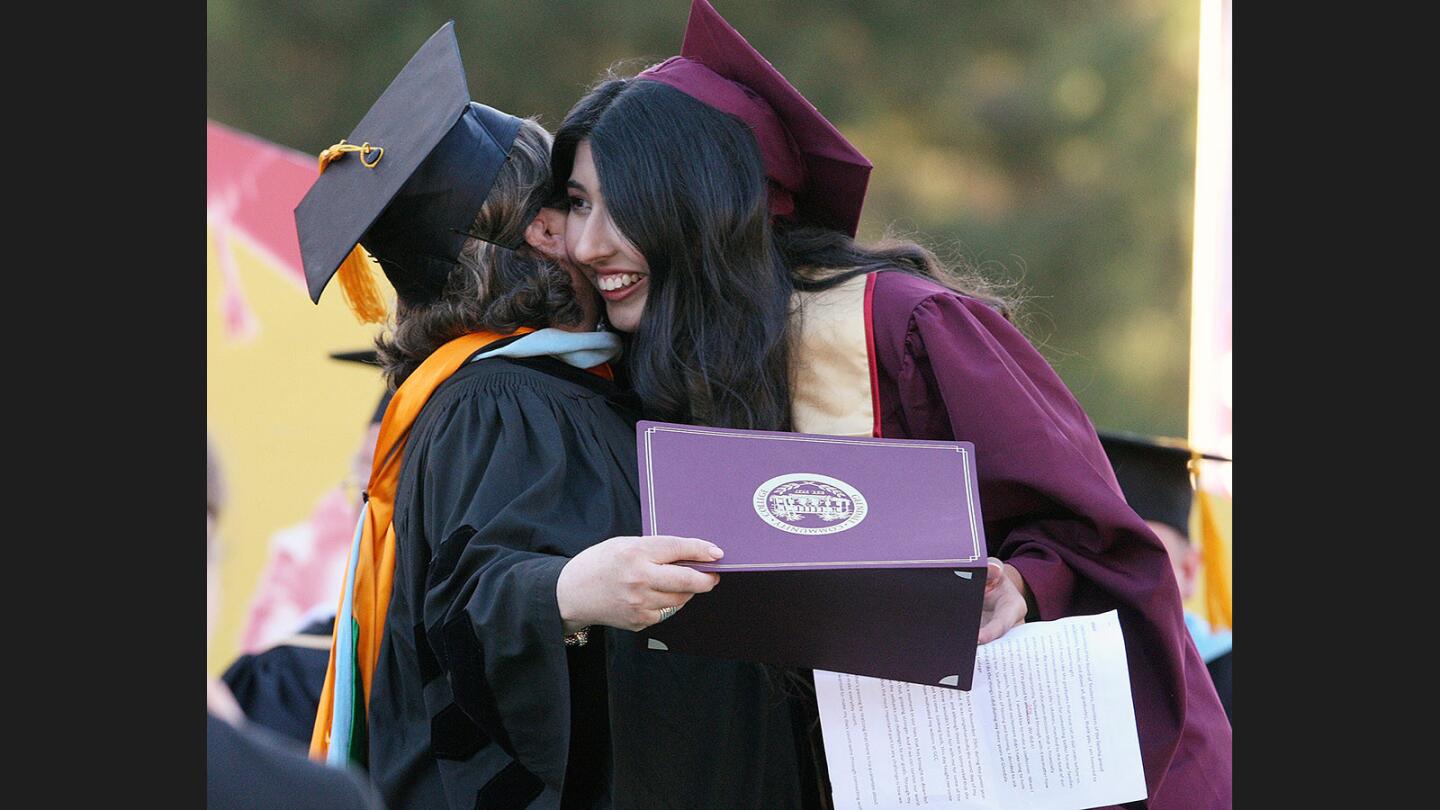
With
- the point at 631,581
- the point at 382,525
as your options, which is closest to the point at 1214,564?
the point at 382,525

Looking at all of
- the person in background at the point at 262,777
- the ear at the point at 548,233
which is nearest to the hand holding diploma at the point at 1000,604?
the ear at the point at 548,233

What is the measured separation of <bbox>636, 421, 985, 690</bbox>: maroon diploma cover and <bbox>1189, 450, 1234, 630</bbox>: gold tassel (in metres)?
2.72

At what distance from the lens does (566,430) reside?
112 inches

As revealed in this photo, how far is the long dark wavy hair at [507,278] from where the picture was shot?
3.00 metres

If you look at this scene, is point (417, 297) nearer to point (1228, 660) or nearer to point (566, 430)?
point (566, 430)

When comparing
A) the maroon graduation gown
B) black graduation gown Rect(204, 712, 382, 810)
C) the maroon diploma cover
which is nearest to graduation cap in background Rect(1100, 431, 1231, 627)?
the maroon graduation gown

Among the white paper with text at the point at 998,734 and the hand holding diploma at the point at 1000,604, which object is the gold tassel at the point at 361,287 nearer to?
the white paper with text at the point at 998,734

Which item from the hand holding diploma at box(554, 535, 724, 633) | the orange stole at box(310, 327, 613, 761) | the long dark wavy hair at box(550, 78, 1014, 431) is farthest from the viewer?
the orange stole at box(310, 327, 613, 761)

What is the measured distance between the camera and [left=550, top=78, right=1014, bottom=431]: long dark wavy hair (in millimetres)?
2852

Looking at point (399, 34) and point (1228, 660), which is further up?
point (399, 34)

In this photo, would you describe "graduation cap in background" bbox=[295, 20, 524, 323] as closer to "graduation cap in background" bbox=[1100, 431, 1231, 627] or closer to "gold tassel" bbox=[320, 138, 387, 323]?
"gold tassel" bbox=[320, 138, 387, 323]

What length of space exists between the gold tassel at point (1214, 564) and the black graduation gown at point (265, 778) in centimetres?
384

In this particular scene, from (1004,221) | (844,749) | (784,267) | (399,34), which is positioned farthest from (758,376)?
(1004,221)

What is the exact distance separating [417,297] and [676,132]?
0.62 metres
